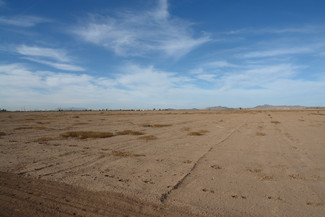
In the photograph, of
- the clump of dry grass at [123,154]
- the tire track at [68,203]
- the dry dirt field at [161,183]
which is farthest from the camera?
the clump of dry grass at [123,154]

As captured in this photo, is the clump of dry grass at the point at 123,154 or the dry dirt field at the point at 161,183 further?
the clump of dry grass at the point at 123,154

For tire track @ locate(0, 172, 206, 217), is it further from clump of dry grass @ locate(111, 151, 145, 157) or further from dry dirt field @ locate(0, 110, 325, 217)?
clump of dry grass @ locate(111, 151, 145, 157)

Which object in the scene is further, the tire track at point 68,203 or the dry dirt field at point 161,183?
the dry dirt field at point 161,183

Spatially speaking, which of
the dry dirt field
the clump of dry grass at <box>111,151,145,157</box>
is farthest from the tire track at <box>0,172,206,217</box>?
the clump of dry grass at <box>111,151,145,157</box>

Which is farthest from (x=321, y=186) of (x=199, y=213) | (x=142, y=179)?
(x=142, y=179)

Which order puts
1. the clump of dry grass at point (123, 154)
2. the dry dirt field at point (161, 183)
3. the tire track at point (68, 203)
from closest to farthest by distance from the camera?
the tire track at point (68, 203) < the dry dirt field at point (161, 183) < the clump of dry grass at point (123, 154)

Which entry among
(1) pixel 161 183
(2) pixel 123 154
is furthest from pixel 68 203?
(2) pixel 123 154

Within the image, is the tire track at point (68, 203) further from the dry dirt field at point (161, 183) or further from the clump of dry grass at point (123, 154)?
the clump of dry grass at point (123, 154)

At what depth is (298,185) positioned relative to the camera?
6.45 meters

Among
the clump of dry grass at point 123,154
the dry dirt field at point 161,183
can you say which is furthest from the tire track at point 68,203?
the clump of dry grass at point 123,154

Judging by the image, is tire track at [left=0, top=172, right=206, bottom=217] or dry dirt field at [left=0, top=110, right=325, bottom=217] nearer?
tire track at [left=0, top=172, right=206, bottom=217]

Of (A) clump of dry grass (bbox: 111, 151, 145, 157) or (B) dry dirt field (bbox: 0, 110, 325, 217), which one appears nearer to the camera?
(B) dry dirt field (bbox: 0, 110, 325, 217)

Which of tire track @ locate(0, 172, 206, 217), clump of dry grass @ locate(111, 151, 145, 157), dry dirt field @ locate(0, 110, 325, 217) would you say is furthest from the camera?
clump of dry grass @ locate(111, 151, 145, 157)

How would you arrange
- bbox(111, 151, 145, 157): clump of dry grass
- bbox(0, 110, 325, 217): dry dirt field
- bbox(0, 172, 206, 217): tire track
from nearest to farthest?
bbox(0, 172, 206, 217): tire track
bbox(0, 110, 325, 217): dry dirt field
bbox(111, 151, 145, 157): clump of dry grass
